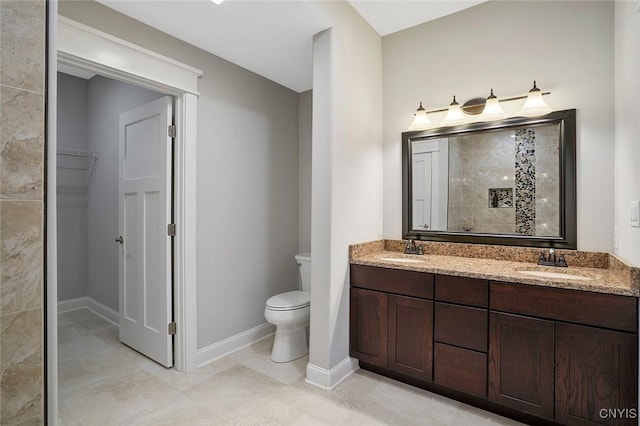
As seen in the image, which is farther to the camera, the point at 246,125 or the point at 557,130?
the point at 246,125

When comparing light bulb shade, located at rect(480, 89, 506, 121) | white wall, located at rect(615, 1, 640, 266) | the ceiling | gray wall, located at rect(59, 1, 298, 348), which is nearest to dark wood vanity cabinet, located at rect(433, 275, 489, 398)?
white wall, located at rect(615, 1, 640, 266)

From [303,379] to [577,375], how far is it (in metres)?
1.58

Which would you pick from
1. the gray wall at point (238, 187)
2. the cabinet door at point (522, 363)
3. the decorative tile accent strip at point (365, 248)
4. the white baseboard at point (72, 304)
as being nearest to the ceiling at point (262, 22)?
the gray wall at point (238, 187)

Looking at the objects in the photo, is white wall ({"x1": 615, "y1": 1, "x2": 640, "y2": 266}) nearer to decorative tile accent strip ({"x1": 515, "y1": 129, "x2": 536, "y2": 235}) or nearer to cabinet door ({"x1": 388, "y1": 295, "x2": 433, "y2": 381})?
decorative tile accent strip ({"x1": 515, "y1": 129, "x2": 536, "y2": 235})

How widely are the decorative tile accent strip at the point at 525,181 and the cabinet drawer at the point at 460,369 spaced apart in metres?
0.91

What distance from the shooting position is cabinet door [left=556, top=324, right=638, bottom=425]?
59.0 inches

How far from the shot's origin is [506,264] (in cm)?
211

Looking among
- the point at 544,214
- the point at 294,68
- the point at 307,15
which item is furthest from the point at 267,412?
the point at 294,68

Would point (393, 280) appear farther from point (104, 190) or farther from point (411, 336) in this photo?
point (104, 190)

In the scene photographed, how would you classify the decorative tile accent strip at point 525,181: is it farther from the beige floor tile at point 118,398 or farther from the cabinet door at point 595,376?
the beige floor tile at point 118,398

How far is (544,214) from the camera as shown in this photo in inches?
84.3

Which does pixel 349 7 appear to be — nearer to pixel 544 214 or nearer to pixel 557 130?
pixel 557 130

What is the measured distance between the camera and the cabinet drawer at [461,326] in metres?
1.87

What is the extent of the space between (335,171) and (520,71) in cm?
141
